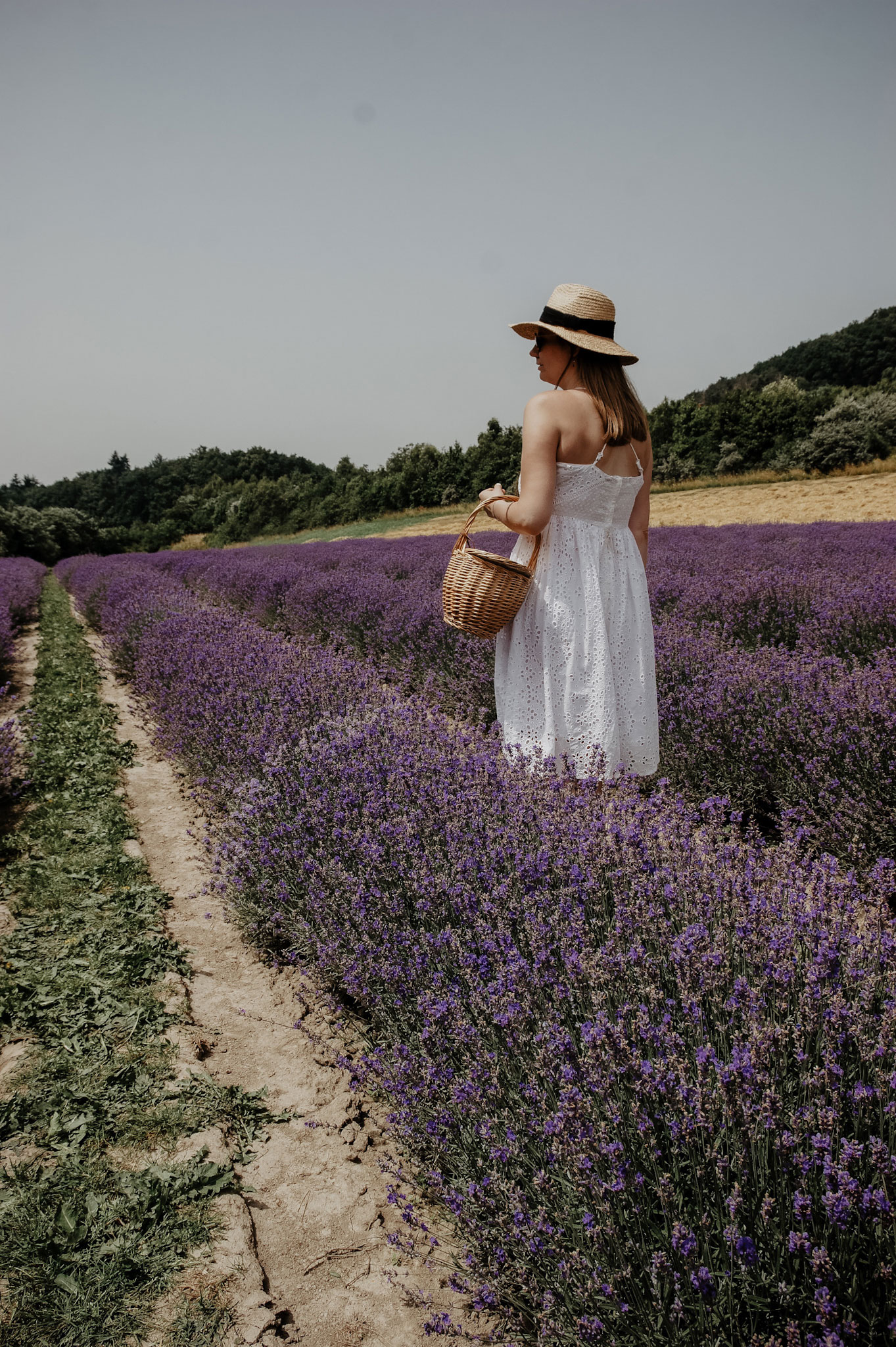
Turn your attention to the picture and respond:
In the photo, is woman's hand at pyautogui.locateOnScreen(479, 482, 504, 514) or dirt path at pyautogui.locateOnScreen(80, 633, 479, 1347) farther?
woman's hand at pyautogui.locateOnScreen(479, 482, 504, 514)

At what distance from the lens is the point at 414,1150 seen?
142cm

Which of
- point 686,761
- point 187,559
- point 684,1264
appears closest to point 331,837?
point 684,1264

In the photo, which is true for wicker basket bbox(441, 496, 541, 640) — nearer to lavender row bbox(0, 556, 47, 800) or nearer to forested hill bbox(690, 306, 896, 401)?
lavender row bbox(0, 556, 47, 800)

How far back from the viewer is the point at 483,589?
215 cm

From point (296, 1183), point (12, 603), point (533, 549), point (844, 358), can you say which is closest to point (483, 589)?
point (533, 549)

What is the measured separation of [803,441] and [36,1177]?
84.1 feet

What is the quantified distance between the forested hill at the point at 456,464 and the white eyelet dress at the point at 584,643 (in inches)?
898

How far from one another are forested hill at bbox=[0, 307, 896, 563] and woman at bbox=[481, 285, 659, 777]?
74.8 feet

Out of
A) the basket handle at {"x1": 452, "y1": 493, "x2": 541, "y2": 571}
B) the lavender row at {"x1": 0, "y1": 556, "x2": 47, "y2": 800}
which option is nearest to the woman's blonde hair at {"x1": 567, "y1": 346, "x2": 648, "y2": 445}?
the basket handle at {"x1": 452, "y1": 493, "x2": 541, "y2": 571}

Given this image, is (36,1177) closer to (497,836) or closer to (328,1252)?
(328,1252)

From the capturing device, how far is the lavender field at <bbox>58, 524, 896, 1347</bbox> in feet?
2.96

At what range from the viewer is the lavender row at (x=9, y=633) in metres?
3.97

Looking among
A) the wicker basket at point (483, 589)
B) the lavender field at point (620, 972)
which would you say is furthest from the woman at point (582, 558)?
the lavender field at point (620, 972)

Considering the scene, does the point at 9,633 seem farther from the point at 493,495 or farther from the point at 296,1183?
the point at 296,1183
